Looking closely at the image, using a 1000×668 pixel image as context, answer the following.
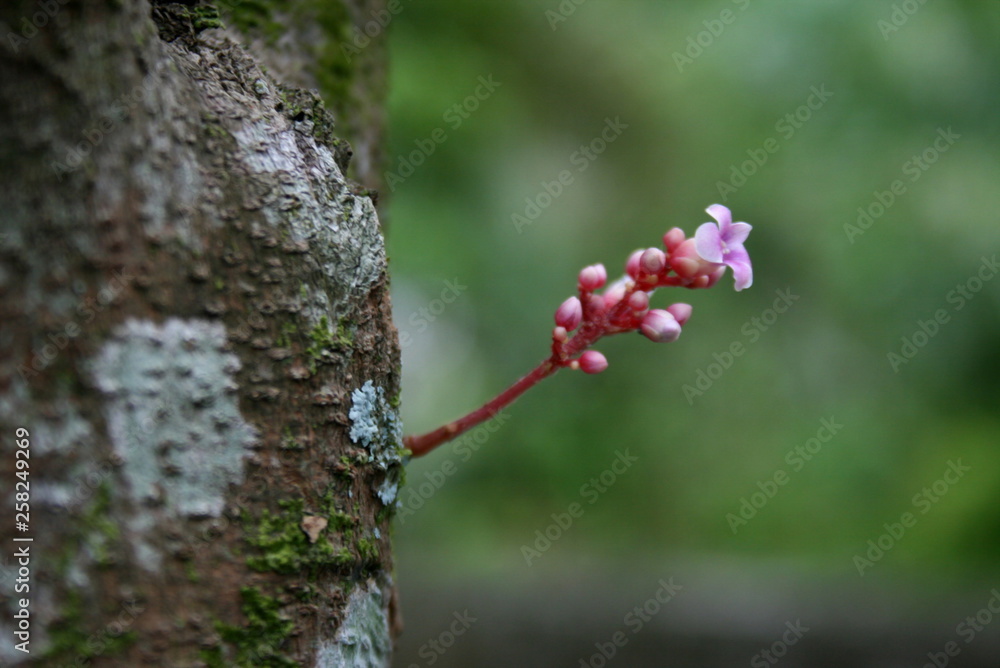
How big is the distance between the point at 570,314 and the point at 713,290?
166 inches

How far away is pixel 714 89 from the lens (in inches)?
183

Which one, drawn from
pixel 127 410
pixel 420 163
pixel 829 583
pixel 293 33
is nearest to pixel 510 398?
pixel 127 410

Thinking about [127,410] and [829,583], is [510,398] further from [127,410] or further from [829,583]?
[829,583]

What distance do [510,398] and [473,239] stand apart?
3.14 meters
